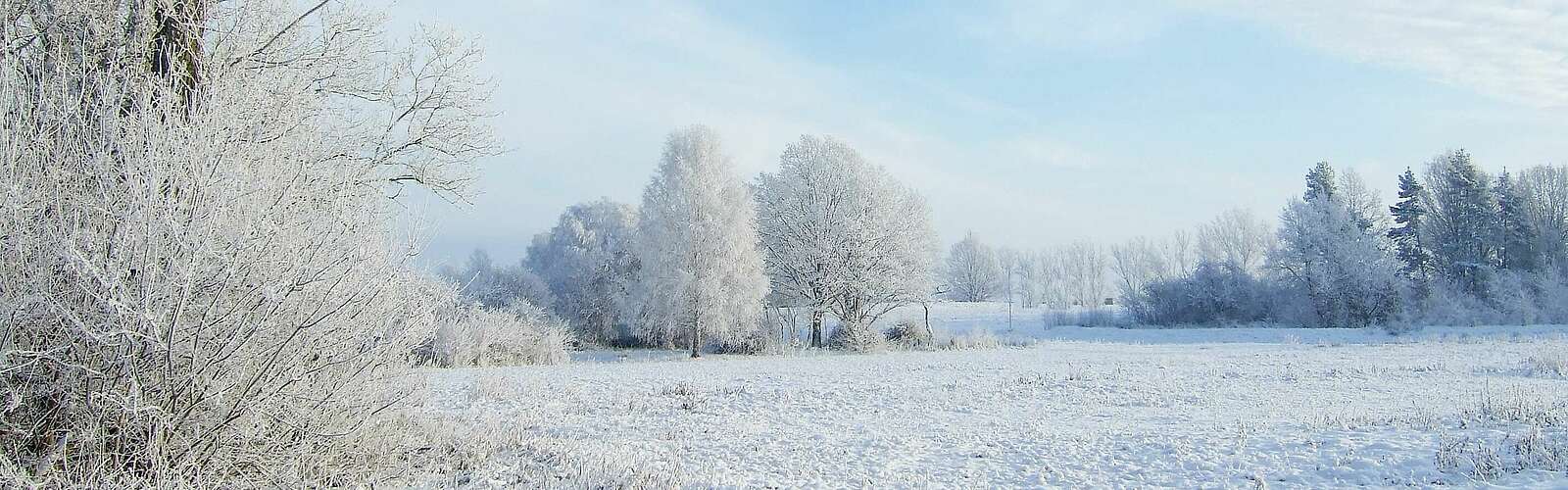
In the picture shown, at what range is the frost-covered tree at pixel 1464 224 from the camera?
40.1 m

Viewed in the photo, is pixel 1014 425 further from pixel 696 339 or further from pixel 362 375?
pixel 696 339

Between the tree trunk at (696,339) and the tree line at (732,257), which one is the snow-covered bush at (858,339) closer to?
the tree line at (732,257)

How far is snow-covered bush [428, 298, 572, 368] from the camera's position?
20373 mm

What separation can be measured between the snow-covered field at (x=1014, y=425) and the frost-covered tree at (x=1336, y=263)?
20.7 m

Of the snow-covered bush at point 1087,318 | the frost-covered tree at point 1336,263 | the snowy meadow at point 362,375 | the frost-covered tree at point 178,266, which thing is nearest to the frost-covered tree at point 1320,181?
the frost-covered tree at point 1336,263

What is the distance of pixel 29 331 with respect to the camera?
3963 mm

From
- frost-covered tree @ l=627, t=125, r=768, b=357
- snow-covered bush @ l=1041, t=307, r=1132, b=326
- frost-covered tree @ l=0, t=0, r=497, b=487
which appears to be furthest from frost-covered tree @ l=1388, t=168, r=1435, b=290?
frost-covered tree @ l=0, t=0, r=497, b=487

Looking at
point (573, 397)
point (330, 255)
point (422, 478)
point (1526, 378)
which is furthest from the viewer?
point (1526, 378)

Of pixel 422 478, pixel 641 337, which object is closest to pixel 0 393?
pixel 422 478

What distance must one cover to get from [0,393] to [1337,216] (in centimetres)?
4464

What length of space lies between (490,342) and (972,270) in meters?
51.8

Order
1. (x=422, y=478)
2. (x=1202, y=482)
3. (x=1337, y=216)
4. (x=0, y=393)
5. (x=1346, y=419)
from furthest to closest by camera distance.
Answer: (x=1337, y=216) → (x=1346, y=419) → (x=1202, y=482) → (x=422, y=478) → (x=0, y=393)

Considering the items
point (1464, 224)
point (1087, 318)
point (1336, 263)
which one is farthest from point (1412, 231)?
point (1087, 318)

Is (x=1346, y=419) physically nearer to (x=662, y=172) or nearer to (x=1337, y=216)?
(x=662, y=172)
